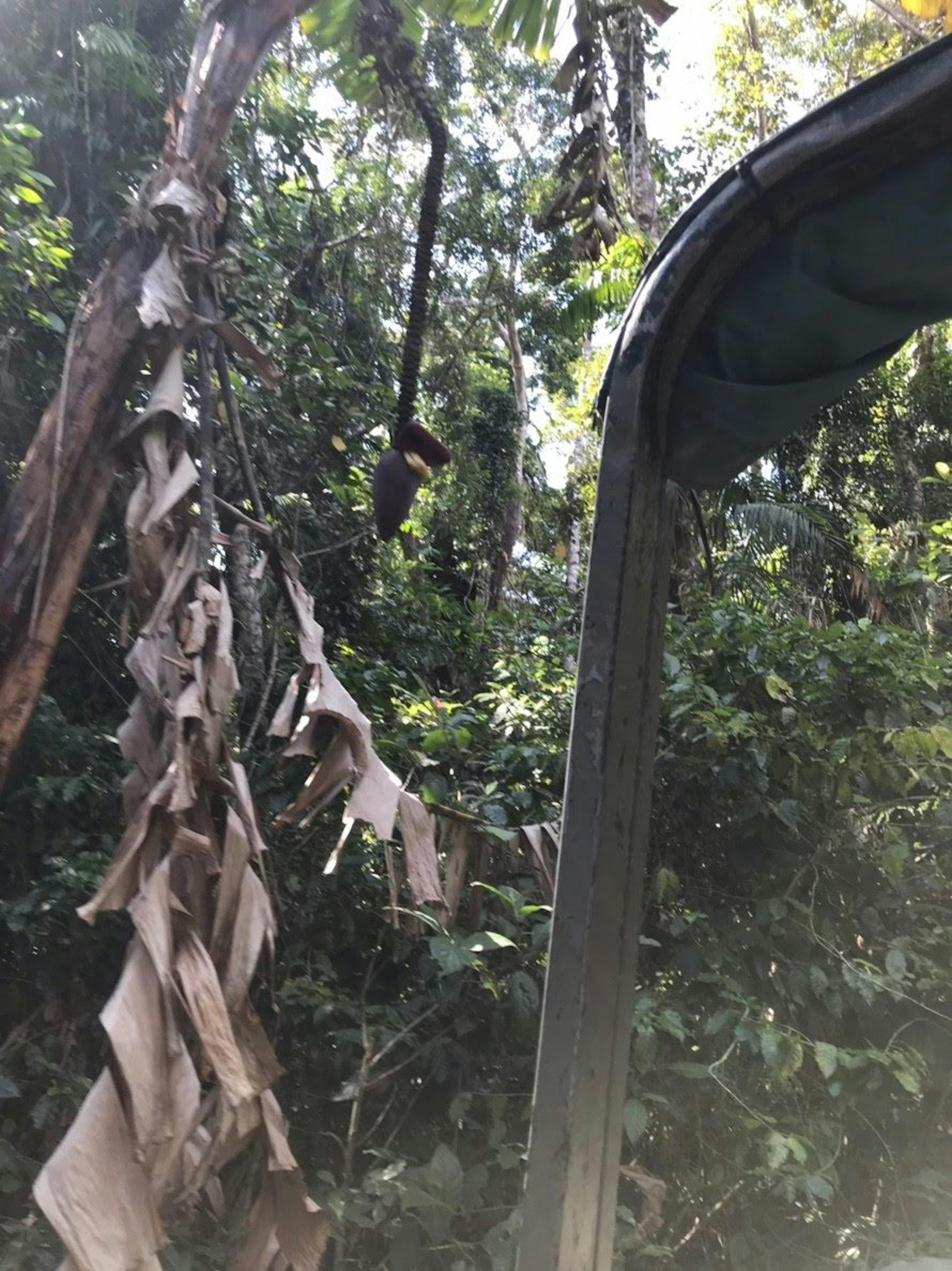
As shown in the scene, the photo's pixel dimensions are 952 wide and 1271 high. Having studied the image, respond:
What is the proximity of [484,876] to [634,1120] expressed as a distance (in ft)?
2.63

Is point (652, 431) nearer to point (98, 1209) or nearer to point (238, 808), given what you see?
point (238, 808)

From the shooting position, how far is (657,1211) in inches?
107

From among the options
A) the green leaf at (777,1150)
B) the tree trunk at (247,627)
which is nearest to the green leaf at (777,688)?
the green leaf at (777,1150)

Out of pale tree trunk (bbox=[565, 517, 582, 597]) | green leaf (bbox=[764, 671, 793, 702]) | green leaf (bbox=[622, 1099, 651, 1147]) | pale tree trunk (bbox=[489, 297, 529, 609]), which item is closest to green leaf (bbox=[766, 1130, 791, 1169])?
green leaf (bbox=[622, 1099, 651, 1147])

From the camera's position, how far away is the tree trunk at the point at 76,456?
2180mm

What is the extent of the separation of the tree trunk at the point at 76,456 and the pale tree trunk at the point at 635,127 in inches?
227

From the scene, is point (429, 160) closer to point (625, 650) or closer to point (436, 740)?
point (625, 650)

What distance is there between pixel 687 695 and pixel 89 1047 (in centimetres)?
247

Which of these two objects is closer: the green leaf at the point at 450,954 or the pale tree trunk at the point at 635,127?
the green leaf at the point at 450,954

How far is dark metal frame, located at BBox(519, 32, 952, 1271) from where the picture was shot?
0.91m

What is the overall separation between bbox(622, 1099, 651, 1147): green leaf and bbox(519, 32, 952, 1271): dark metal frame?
1853mm

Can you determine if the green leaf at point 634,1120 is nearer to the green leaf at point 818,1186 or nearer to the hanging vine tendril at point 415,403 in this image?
the green leaf at point 818,1186

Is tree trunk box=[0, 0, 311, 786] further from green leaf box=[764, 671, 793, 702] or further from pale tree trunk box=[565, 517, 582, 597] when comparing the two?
pale tree trunk box=[565, 517, 582, 597]

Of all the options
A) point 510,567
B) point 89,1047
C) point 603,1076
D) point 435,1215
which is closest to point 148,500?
point 603,1076
